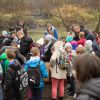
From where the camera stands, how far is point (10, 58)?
20.9 feet

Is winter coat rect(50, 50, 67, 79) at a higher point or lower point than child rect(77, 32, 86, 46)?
lower

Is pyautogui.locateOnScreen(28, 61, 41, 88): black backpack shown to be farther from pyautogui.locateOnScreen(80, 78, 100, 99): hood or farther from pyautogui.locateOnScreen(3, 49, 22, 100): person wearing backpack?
pyautogui.locateOnScreen(80, 78, 100, 99): hood

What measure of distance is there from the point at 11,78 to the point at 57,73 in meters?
1.18

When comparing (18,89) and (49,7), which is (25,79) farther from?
(49,7)

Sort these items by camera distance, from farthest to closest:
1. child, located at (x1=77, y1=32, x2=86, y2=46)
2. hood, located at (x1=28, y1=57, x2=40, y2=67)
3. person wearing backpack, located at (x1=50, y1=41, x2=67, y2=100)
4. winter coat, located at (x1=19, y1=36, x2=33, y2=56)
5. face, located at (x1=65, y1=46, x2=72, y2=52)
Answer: child, located at (x1=77, y1=32, x2=86, y2=46)
winter coat, located at (x1=19, y1=36, x2=33, y2=56)
face, located at (x1=65, y1=46, x2=72, y2=52)
person wearing backpack, located at (x1=50, y1=41, x2=67, y2=100)
hood, located at (x1=28, y1=57, x2=40, y2=67)

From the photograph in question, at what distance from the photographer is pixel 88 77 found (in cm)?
303

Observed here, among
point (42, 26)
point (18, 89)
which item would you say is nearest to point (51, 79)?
point (18, 89)

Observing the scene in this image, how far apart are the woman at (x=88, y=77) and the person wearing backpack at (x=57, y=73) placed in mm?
4007

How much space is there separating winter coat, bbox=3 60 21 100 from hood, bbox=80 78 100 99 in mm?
3440

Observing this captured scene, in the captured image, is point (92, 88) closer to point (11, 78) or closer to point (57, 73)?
point (11, 78)

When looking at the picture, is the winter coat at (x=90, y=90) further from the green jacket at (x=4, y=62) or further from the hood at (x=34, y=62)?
the green jacket at (x=4, y=62)

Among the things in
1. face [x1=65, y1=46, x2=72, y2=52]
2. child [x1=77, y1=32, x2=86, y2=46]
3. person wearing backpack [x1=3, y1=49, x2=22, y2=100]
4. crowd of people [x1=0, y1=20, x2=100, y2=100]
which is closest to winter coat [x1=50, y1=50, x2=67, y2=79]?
crowd of people [x1=0, y1=20, x2=100, y2=100]

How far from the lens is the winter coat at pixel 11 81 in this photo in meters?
6.34

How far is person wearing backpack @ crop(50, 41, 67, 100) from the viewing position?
7.16 m
